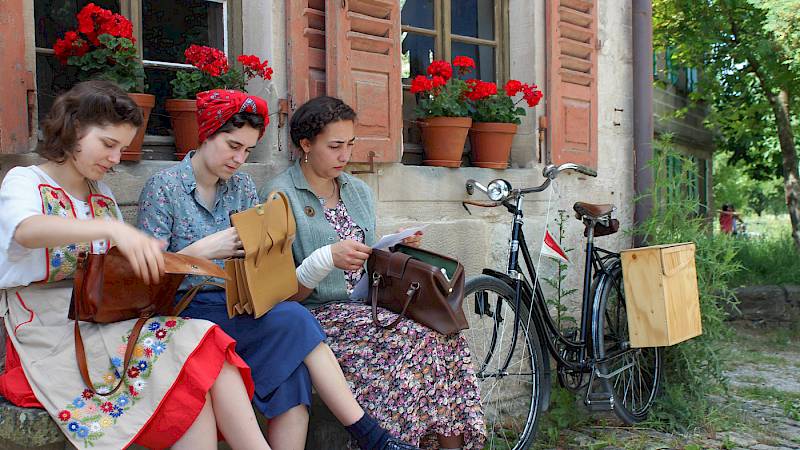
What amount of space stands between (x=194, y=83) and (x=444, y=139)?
1396 millimetres

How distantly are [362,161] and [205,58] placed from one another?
34.7 inches

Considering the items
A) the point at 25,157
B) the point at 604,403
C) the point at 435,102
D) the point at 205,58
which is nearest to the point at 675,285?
the point at 604,403

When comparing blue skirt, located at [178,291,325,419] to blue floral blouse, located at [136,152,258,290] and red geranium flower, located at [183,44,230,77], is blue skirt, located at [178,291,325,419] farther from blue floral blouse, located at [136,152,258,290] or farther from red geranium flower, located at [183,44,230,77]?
red geranium flower, located at [183,44,230,77]

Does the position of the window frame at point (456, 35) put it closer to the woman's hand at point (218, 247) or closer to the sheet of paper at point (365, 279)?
the sheet of paper at point (365, 279)

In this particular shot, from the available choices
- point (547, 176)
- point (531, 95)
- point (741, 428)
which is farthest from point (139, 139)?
point (741, 428)

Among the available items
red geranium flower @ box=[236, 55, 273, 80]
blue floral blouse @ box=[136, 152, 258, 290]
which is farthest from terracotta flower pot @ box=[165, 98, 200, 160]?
blue floral blouse @ box=[136, 152, 258, 290]

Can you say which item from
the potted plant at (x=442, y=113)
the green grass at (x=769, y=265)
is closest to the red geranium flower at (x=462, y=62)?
the potted plant at (x=442, y=113)

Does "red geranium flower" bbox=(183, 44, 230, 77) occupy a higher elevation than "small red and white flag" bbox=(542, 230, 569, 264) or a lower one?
higher

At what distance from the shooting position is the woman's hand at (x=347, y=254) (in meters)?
2.96

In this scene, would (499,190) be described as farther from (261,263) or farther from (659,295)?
(261,263)

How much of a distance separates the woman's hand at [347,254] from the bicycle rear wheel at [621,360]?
173 cm

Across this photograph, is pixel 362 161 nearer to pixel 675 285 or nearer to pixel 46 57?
pixel 46 57

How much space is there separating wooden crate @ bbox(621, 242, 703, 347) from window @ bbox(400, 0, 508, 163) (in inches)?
49.1

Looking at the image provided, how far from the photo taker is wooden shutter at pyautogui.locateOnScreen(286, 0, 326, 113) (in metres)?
3.70
